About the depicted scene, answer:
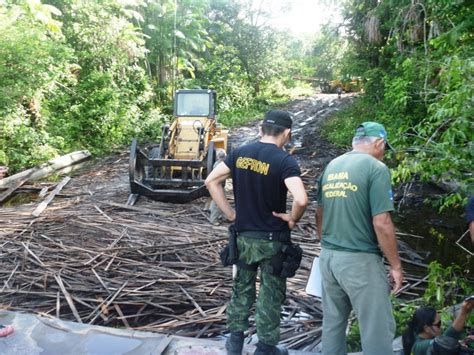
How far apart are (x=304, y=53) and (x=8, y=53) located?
39390 millimetres

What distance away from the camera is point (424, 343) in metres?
3.12

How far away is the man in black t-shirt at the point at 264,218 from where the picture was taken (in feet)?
11.2

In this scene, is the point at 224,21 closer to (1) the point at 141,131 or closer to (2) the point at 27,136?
(1) the point at 141,131

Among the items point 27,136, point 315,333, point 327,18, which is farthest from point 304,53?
point 315,333

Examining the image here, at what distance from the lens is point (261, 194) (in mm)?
3434

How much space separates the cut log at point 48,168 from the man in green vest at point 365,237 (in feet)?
31.9

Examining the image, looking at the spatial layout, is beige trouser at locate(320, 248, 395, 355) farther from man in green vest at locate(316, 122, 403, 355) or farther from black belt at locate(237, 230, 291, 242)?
black belt at locate(237, 230, 291, 242)

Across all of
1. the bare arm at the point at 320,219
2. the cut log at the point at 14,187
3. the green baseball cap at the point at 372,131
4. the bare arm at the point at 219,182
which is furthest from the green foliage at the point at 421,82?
the cut log at the point at 14,187

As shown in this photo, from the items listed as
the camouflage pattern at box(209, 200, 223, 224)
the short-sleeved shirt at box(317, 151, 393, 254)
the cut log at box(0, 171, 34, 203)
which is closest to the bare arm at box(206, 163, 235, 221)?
the short-sleeved shirt at box(317, 151, 393, 254)

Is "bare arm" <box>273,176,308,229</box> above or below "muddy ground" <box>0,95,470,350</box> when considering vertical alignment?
above

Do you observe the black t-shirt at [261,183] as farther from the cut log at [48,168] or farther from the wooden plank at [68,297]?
the cut log at [48,168]

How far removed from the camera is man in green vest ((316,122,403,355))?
287 cm

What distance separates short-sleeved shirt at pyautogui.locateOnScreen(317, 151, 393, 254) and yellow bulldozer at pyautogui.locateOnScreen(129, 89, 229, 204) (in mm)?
5856

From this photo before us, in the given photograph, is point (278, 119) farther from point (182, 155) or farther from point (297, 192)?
point (182, 155)
